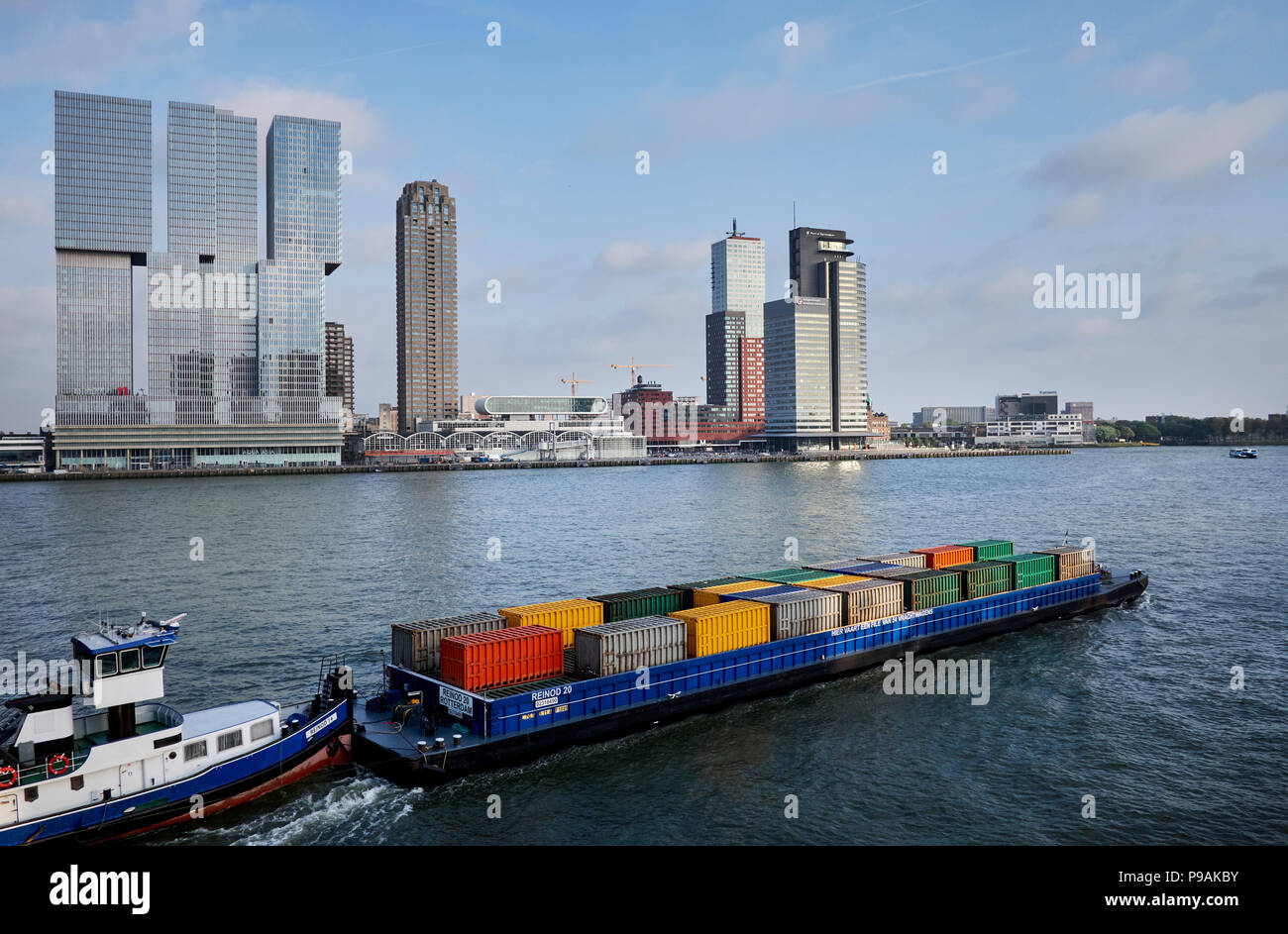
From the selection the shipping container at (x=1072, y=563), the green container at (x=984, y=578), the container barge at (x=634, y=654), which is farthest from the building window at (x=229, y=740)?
the shipping container at (x=1072, y=563)

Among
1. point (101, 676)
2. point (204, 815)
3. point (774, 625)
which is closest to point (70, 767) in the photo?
point (101, 676)

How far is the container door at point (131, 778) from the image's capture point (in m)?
22.9

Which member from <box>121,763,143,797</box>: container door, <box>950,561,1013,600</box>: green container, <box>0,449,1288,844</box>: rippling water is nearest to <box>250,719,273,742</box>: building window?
<box>0,449,1288,844</box>: rippling water

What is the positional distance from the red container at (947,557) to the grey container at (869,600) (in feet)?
28.6

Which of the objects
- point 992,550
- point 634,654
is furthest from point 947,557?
point 634,654

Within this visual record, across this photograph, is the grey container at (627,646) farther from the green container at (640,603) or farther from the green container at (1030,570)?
the green container at (1030,570)

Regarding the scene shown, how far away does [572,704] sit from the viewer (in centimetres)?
2917

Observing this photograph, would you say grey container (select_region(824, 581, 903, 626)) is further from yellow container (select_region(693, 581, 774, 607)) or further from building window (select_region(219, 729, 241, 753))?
building window (select_region(219, 729, 241, 753))

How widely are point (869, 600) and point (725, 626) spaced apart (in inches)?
385

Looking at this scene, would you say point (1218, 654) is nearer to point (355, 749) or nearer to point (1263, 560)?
point (1263, 560)

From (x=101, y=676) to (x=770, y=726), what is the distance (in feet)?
74.2

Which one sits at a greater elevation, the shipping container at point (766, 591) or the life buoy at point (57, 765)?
the shipping container at point (766, 591)

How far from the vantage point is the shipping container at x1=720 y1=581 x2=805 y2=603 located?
3844cm

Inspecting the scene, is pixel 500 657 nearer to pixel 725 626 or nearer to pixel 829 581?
pixel 725 626
